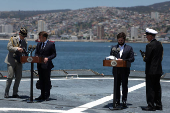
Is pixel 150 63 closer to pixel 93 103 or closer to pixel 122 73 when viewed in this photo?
pixel 122 73

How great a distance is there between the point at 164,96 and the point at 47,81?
9.83ft

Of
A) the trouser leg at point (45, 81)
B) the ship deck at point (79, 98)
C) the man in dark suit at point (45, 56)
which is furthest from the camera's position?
the trouser leg at point (45, 81)

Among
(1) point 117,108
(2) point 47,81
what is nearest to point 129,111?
(1) point 117,108

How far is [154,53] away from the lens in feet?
23.4

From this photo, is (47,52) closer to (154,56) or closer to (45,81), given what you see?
(45,81)

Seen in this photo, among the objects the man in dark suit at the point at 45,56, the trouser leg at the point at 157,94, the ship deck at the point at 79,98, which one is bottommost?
the ship deck at the point at 79,98

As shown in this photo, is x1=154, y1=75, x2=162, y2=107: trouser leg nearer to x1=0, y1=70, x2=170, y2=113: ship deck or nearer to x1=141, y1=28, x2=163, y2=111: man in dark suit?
x1=141, y1=28, x2=163, y2=111: man in dark suit

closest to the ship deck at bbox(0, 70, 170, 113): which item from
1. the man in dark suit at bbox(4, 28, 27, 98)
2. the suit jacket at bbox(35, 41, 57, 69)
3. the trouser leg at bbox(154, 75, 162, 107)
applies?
the trouser leg at bbox(154, 75, 162, 107)

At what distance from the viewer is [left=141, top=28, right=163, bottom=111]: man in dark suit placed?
7.14 metres

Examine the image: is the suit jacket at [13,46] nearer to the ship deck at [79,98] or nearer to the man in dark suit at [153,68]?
the ship deck at [79,98]

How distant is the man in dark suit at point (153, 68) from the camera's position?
23.4 ft

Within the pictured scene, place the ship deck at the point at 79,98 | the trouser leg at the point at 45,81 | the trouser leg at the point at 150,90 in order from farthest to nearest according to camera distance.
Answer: the trouser leg at the point at 45,81, the trouser leg at the point at 150,90, the ship deck at the point at 79,98

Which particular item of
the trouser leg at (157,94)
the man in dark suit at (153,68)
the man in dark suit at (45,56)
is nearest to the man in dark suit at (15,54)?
the man in dark suit at (45,56)

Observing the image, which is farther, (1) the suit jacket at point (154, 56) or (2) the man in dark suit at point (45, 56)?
(2) the man in dark suit at point (45, 56)
